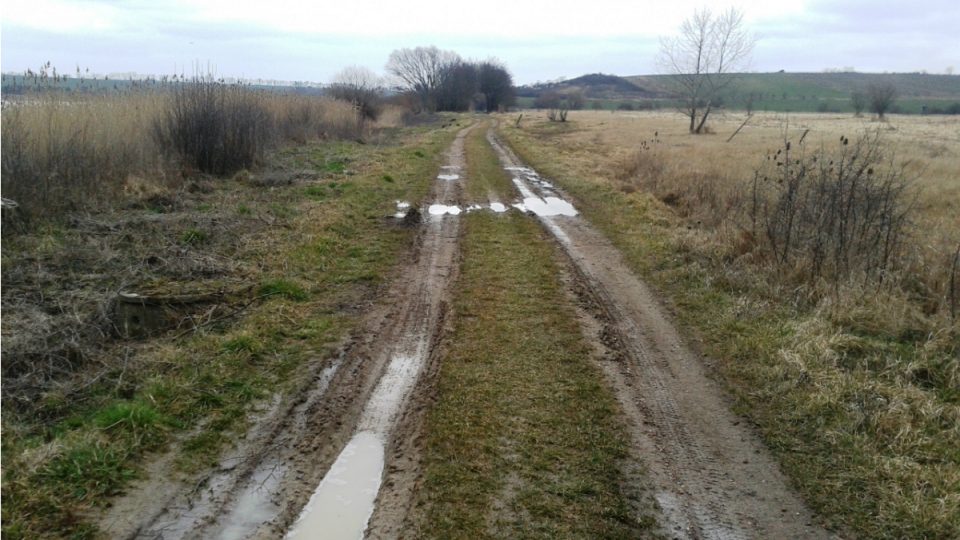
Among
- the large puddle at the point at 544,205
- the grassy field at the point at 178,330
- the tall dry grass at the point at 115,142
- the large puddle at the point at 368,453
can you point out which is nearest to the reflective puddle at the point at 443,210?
the grassy field at the point at 178,330

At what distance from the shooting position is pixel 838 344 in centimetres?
565

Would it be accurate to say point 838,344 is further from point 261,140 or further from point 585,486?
point 261,140

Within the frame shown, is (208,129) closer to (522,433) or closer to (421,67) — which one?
(522,433)

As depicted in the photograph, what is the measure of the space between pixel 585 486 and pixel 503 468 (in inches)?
20.2

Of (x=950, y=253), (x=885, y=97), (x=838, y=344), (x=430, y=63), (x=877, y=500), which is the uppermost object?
(x=430, y=63)

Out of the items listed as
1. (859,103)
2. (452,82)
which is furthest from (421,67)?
(859,103)

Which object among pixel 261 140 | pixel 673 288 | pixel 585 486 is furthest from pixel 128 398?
pixel 261 140

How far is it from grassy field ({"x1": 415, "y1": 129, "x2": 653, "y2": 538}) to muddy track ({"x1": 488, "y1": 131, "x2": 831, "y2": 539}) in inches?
8.2

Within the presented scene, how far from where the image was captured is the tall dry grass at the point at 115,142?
27.9 feet

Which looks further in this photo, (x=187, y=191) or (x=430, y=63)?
(x=430, y=63)

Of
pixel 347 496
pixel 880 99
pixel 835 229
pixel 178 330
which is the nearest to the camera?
pixel 347 496

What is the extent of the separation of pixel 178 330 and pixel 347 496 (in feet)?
9.47

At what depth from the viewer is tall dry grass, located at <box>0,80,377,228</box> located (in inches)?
335

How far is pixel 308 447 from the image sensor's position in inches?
157
